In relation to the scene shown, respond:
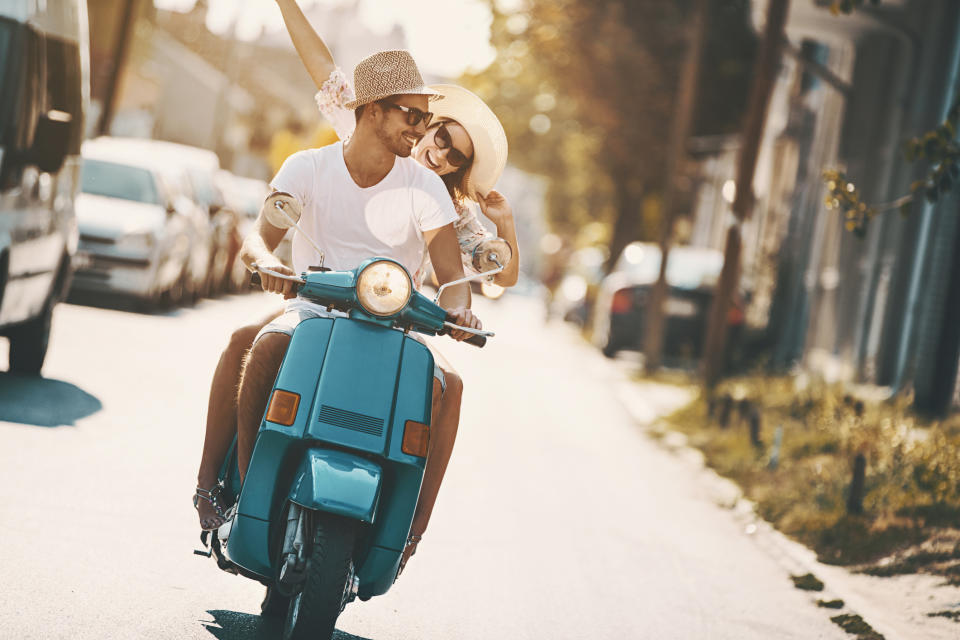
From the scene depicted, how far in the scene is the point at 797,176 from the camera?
27.9 metres

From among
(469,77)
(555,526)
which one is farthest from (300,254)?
(469,77)

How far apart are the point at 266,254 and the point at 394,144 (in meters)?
0.56

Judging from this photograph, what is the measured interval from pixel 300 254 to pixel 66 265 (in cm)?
624

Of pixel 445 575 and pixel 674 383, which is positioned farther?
pixel 674 383

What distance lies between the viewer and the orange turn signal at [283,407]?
198 inches

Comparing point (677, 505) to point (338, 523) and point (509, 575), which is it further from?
point (338, 523)

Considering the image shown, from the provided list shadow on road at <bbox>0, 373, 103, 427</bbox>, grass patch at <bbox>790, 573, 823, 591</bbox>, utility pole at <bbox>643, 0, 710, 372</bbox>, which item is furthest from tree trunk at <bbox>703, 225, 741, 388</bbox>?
grass patch at <bbox>790, 573, 823, 591</bbox>

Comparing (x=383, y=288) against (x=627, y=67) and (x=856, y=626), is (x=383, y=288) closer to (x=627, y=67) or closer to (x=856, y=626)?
(x=856, y=626)

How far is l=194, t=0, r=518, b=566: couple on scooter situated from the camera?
209 inches

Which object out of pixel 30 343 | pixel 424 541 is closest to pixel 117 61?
pixel 30 343

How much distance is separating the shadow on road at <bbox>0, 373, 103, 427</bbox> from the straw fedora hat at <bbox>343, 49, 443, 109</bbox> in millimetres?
4607

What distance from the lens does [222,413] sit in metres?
5.50

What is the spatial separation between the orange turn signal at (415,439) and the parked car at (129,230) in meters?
12.9

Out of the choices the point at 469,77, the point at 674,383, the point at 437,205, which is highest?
the point at 469,77
